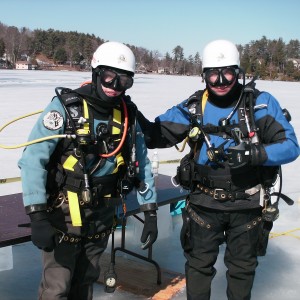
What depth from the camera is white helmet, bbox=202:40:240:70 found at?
8.87 feet

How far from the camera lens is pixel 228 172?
2723mm

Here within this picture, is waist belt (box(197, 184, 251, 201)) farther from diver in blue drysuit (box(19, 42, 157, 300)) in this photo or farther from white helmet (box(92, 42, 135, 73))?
white helmet (box(92, 42, 135, 73))

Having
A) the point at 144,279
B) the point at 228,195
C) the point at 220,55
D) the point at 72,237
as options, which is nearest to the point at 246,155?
the point at 228,195

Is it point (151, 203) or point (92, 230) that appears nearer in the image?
point (92, 230)

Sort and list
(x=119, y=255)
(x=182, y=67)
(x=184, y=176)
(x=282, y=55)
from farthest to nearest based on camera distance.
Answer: (x=182, y=67) → (x=282, y=55) → (x=119, y=255) → (x=184, y=176)

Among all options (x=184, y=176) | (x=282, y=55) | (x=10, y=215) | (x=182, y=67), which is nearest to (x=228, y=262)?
(x=184, y=176)

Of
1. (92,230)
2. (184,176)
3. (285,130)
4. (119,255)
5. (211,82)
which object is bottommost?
(119,255)

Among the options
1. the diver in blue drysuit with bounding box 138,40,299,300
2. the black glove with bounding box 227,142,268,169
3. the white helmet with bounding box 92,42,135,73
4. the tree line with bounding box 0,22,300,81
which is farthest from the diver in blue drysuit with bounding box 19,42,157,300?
the tree line with bounding box 0,22,300,81

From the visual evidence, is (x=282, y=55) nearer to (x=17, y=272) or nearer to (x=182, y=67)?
(x=182, y=67)

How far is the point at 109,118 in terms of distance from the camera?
98.5 inches

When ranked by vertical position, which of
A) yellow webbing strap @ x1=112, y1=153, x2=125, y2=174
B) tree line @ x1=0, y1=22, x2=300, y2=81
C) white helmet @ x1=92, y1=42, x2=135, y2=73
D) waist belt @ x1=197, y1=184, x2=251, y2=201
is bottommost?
waist belt @ x1=197, y1=184, x2=251, y2=201

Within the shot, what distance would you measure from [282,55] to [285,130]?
8632cm

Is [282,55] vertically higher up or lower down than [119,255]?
higher up

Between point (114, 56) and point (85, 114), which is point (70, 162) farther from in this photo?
point (114, 56)
